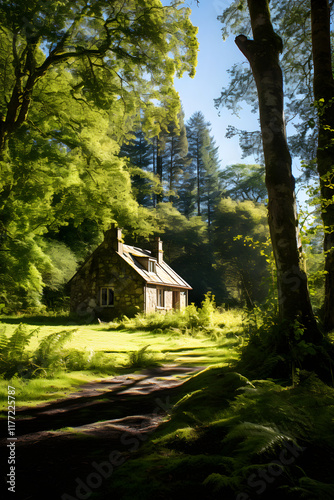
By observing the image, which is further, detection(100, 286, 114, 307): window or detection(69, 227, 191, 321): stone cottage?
detection(100, 286, 114, 307): window

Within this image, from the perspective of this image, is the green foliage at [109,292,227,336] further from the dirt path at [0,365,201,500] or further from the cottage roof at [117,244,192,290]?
the dirt path at [0,365,201,500]

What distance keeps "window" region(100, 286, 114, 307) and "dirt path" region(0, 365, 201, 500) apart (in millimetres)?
18491

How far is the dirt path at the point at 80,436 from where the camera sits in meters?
1.93

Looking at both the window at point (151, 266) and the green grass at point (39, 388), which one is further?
the window at point (151, 266)

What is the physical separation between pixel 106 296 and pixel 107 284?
37.6 inches

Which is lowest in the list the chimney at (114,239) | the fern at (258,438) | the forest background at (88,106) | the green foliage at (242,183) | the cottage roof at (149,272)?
the fern at (258,438)

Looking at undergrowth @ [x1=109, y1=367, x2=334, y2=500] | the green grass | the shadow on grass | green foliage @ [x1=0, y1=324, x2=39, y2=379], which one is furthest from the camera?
the shadow on grass

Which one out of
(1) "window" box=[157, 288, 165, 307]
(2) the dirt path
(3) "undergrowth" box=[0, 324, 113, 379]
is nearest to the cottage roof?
(1) "window" box=[157, 288, 165, 307]

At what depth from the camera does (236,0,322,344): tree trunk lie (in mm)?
4426

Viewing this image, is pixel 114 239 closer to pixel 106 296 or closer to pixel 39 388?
pixel 106 296

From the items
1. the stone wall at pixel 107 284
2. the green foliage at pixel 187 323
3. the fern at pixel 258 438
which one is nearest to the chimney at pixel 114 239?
the stone wall at pixel 107 284

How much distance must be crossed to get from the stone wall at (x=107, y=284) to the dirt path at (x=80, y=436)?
17432mm

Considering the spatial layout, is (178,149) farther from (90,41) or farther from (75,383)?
(75,383)

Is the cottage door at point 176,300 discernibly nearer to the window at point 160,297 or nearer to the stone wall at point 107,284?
A: the window at point 160,297
